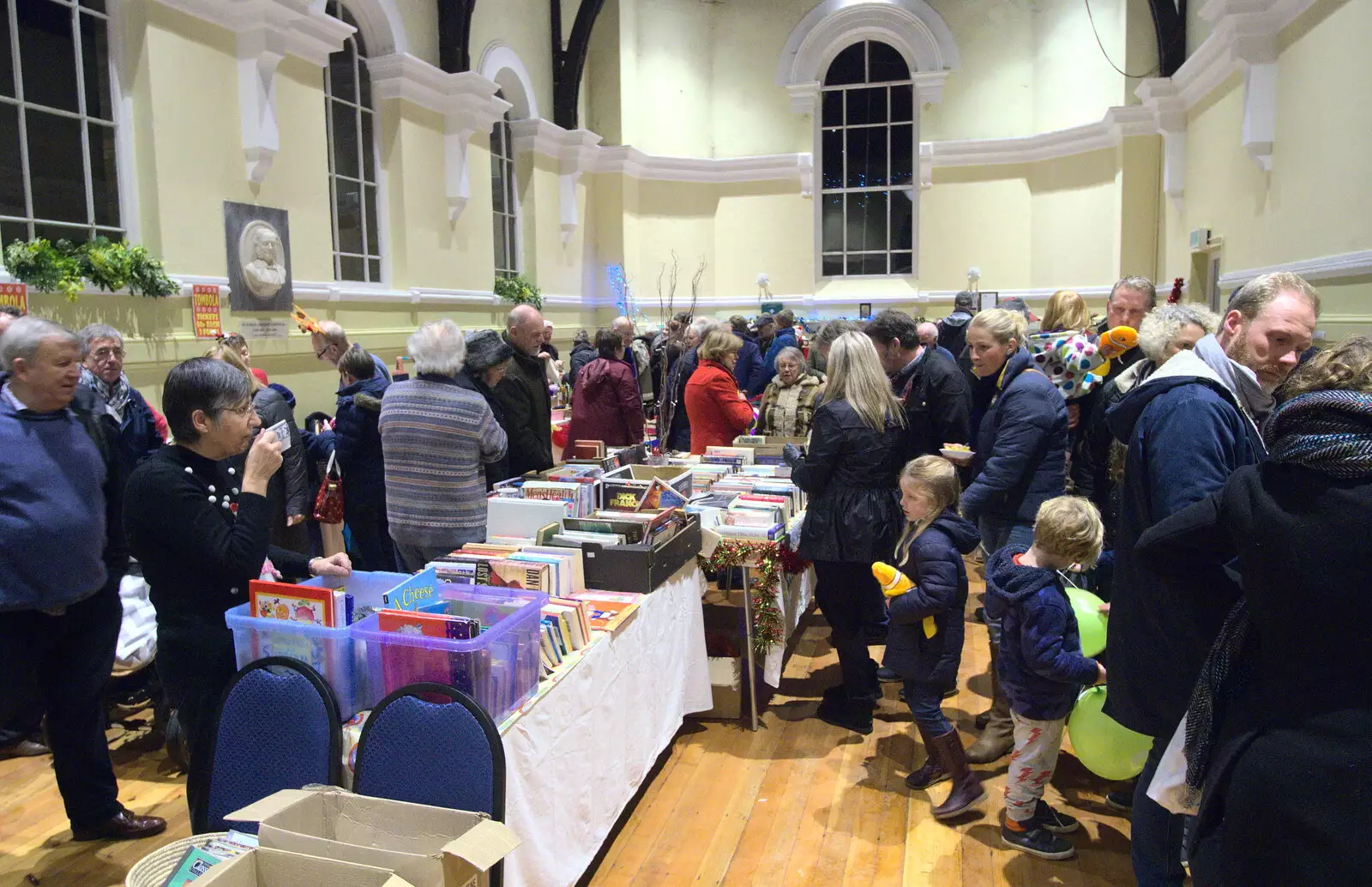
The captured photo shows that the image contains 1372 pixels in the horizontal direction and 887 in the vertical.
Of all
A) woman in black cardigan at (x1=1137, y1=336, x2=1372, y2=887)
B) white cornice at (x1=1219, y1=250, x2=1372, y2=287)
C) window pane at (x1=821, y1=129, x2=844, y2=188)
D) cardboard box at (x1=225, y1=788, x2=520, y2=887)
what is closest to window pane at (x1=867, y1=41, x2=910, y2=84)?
window pane at (x1=821, y1=129, x2=844, y2=188)

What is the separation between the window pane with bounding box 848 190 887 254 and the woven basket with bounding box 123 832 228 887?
11051 mm

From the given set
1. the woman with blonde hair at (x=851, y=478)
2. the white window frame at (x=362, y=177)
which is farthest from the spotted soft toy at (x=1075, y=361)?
the white window frame at (x=362, y=177)

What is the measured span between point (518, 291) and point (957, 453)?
671 centimetres

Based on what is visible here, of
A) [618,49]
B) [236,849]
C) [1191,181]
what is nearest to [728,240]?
[618,49]

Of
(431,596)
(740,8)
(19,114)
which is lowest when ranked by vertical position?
(431,596)

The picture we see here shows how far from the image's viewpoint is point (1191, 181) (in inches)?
329

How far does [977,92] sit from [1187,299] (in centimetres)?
417

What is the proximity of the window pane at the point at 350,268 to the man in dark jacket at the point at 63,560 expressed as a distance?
15.3 feet

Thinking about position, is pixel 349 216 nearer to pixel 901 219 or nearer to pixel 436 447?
pixel 436 447

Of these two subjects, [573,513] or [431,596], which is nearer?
[431,596]

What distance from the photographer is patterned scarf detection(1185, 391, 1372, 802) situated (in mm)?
1274

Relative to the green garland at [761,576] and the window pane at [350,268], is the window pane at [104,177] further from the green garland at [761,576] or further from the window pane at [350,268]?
the green garland at [761,576]

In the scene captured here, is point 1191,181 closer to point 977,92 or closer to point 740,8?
point 977,92

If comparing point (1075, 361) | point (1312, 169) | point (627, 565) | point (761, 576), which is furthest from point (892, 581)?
point (1312, 169)
